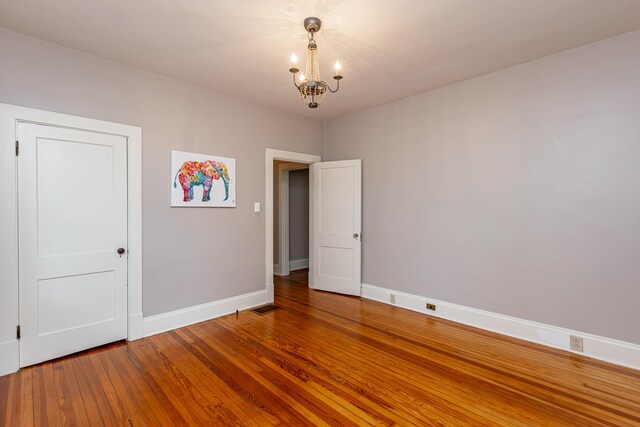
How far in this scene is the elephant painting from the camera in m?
3.47

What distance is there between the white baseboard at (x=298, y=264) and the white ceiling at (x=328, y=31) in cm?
406

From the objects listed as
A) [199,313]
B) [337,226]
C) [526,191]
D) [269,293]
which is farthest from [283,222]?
[526,191]

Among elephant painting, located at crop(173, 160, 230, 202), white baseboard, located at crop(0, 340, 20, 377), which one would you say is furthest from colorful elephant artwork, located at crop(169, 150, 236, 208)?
white baseboard, located at crop(0, 340, 20, 377)

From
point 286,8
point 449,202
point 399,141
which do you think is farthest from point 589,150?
point 286,8

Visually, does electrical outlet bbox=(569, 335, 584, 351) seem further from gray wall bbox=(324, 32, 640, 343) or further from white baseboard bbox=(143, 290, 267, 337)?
white baseboard bbox=(143, 290, 267, 337)

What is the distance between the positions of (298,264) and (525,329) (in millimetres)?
4394

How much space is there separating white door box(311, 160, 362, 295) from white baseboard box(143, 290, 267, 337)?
1.13 m

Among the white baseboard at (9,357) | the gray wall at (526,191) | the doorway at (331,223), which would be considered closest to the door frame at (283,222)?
the doorway at (331,223)

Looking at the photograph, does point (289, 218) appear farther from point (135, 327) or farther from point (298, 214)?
point (135, 327)

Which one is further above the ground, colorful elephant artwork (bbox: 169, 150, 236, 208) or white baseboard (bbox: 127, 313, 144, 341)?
colorful elephant artwork (bbox: 169, 150, 236, 208)

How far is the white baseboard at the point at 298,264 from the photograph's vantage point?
6.51 m

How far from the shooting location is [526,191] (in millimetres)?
3125

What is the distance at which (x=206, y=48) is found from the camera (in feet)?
9.09

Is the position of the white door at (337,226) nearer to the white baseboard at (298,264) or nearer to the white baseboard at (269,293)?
the white baseboard at (269,293)
